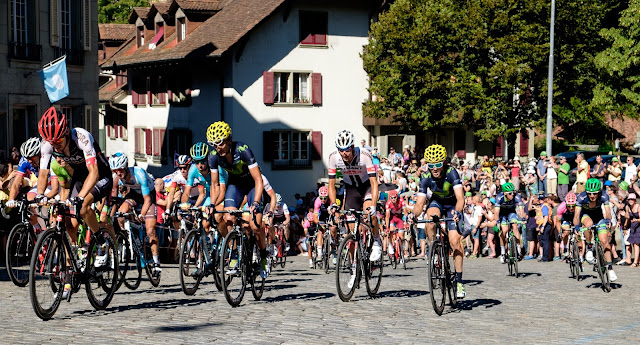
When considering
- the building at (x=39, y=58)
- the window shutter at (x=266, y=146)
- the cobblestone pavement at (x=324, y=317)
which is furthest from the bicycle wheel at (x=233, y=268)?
the window shutter at (x=266, y=146)

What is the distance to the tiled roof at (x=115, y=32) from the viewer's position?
2530 inches

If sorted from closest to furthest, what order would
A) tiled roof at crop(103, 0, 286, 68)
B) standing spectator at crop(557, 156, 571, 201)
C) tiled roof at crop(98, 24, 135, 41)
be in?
standing spectator at crop(557, 156, 571, 201) → tiled roof at crop(103, 0, 286, 68) → tiled roof at crop(98, 24, 135, 41)

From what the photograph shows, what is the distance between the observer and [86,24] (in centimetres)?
3231

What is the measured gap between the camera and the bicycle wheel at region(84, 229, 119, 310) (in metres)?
11.7

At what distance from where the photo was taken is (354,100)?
163ft

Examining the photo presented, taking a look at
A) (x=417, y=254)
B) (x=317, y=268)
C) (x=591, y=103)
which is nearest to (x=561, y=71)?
(x=591, y=103)

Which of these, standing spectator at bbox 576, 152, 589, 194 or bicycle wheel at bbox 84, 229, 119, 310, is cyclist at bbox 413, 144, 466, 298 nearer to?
bicycle wheel at bbox 84, 229, 119, 310

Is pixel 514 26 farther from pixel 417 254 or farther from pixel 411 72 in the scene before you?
pixel 417 254

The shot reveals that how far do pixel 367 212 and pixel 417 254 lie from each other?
13935 mm

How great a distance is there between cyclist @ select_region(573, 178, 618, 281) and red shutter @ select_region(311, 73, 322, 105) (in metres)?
30.8

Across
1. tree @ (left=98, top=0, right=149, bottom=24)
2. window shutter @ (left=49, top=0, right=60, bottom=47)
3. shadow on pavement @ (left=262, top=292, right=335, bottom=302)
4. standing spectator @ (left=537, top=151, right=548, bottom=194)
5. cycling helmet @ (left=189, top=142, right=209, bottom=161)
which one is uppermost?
tree @ (left=98, top=0, right=149, bottom=24)

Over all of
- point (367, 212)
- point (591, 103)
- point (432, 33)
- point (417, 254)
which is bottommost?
point (417, 254)

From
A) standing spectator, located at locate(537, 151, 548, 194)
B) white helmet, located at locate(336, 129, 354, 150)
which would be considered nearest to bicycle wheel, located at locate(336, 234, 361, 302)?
white helmet, located at locate(336, 129, 354, 150)

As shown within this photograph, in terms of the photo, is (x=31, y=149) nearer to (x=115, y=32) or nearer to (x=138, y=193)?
(x=138, y=193)
